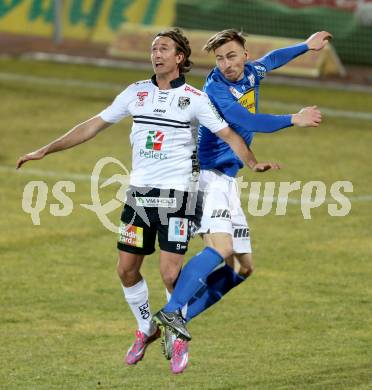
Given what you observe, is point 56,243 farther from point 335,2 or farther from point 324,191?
point 335,2

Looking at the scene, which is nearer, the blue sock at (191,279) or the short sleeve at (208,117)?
the short sleeve at (208,117)

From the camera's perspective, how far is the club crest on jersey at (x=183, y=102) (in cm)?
945

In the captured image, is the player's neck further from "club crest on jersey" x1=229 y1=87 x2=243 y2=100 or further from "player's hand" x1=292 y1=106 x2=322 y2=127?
"player's hand" x1=292 y1=106 x2=322 y2=127

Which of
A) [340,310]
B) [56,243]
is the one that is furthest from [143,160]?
[56,243]

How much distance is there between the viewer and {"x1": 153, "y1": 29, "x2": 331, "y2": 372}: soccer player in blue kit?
948 cm

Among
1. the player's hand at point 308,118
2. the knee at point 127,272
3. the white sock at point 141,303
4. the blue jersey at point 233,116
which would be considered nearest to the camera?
the player's hand at point 308,118

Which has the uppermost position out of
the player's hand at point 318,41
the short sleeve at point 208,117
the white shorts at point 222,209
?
the player's hand at point 318,41

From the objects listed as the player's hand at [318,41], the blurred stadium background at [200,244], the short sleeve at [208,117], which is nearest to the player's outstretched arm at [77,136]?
the short sleeve at [208,117]

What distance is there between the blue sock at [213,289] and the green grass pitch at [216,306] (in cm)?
61

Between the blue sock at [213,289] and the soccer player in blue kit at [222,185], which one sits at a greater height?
the soccer player in blue kit at [222,185]

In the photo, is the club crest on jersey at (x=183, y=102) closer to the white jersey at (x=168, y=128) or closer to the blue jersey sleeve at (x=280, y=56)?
the white jersey at (x=168, y=128)

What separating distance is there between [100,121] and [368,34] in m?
20.6

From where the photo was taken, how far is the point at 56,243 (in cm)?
1499

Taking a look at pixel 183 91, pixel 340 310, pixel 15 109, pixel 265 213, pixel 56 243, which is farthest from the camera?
pixel 15 109
